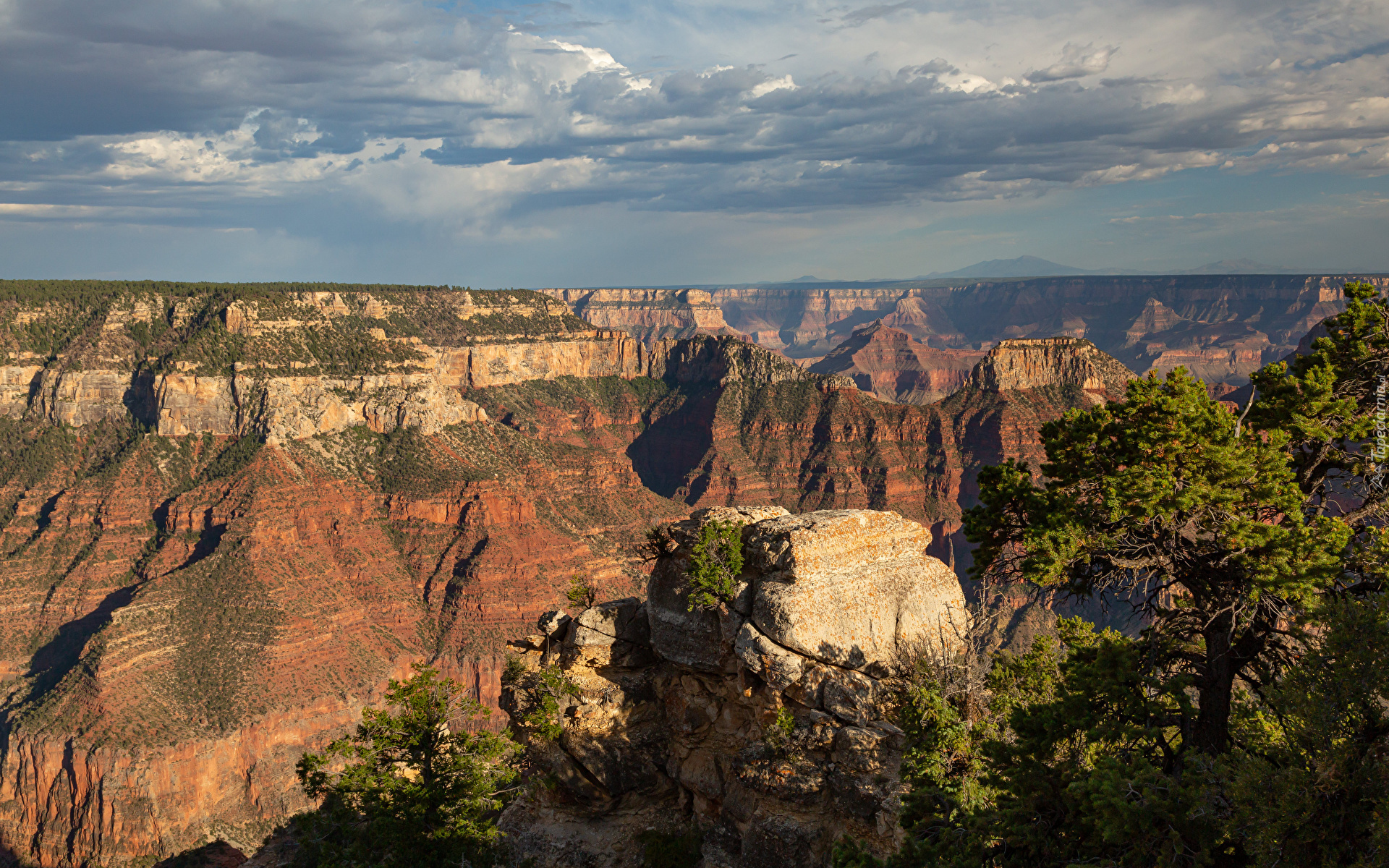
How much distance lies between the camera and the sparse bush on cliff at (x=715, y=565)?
31.7 meters

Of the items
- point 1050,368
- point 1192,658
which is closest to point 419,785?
point 1192,658

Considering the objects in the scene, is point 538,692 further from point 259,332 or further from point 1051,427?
point 259,332

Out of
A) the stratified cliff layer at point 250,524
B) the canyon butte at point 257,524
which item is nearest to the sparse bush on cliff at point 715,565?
the canyon butte at point 257,524

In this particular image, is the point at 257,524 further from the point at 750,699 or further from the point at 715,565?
the point at 750,699

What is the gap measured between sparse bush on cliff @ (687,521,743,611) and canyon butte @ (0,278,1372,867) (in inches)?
1649

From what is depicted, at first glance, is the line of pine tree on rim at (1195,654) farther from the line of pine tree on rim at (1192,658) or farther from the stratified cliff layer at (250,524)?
the stratified cliff layer at (250,524)

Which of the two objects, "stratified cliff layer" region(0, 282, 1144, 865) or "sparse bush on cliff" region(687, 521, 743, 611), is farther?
"stratified cliff layer" region(0, 282, 1144, 865)

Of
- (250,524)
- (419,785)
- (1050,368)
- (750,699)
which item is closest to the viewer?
(750,699)

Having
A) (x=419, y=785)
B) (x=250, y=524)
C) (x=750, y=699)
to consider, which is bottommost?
(x=250, y=524)

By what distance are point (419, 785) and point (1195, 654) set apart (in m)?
26.3

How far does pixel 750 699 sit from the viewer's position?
30.1 meters

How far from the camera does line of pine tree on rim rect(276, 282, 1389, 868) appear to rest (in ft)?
52.9

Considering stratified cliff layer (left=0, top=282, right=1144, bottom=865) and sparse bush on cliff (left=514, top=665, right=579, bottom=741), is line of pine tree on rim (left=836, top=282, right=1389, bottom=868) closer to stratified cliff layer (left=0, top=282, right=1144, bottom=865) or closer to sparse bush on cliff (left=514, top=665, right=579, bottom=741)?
sparse bush on cliff (left=514, top=665, right=579, bottom=741)

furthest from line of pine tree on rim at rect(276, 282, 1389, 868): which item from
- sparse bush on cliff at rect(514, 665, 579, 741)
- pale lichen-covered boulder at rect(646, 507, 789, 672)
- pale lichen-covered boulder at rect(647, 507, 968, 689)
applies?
sparse bush on cliff at rect(514, 665, 579, 741)
